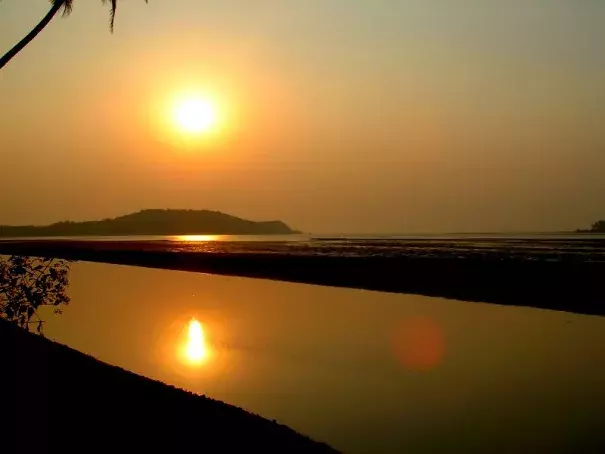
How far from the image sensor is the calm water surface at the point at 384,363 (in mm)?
11031

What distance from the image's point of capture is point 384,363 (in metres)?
16.3

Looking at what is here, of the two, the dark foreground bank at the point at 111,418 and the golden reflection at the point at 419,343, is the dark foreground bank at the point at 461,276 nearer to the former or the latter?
the golden reflection at the point at 419,343

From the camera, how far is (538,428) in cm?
1092

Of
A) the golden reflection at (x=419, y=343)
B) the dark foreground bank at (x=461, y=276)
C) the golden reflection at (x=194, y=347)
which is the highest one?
the dark foreground bank at (x=461, y=276)

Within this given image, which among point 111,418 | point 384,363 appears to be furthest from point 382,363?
point 111,418

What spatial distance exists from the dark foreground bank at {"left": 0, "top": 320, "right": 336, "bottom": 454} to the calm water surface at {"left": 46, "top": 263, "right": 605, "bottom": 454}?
227cm

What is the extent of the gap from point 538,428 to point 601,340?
29.3 feet

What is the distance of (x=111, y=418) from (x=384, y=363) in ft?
30.5

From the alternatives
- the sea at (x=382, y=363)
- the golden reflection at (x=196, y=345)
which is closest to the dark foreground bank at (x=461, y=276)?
the sea at (x=382, y=363)

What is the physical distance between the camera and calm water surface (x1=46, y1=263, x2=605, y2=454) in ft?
36.2

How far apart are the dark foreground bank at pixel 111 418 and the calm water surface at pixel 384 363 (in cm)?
227

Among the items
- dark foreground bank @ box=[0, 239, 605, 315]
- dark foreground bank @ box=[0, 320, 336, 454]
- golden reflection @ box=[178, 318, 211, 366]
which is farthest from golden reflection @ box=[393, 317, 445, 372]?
dark foreground bank @ box=[0, 320, 336, 454]

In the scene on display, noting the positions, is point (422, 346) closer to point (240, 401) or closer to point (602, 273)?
point (240, 401)

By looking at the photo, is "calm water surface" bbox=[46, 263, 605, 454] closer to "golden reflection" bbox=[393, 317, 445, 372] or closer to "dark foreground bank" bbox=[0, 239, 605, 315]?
"golden reflection" bbox=[393, 317, 445, 372]
